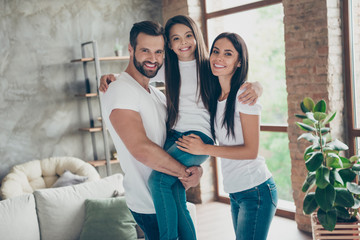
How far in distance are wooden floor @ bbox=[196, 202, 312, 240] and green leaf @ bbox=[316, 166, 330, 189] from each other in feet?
5.96

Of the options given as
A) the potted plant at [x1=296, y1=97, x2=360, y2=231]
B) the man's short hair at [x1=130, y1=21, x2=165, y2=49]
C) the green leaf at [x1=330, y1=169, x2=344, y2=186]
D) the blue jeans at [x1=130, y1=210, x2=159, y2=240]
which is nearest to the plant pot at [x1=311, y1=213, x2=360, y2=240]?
the potted plant at [x1=296, y1=97, x2=360, y2=231]

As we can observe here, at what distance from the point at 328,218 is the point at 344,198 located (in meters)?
0.17

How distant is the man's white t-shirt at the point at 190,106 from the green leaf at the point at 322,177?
80cm

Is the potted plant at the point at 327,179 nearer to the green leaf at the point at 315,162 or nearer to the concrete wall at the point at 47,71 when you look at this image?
the green leaf at the point at 315,162

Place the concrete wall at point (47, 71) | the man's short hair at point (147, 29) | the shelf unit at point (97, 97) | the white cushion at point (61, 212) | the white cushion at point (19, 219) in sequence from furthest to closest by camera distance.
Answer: the shelf unit at point (97, 97)
the concrete wall at point (47, 71)
the white cushion at point (61, 212)
the white cushion at point (19, 219)
the man's short hair at point (147, 29)

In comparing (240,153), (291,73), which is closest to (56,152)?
(291,73)

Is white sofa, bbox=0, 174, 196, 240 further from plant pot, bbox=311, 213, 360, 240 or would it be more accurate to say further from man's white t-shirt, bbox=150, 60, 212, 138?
man's white t-shirt, bbox=150, 60, 212, 138

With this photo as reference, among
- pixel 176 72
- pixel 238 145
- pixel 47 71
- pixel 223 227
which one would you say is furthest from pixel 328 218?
pixel 47 71

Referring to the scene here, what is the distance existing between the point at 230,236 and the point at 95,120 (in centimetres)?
242

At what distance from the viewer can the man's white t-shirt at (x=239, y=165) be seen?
6.81 ft

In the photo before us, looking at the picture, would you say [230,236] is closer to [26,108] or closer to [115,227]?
[115,227]

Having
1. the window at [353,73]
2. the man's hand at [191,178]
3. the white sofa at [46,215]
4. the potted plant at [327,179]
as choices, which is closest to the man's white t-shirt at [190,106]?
the man's hand at [191,178]

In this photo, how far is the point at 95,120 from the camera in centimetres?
570

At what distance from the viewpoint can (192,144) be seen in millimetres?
2041
